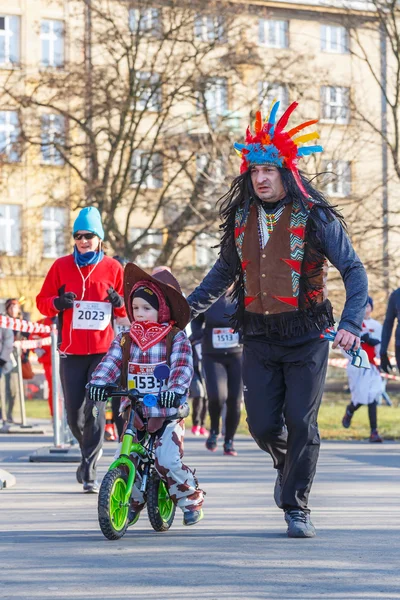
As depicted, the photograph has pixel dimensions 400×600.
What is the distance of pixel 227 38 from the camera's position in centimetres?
3222

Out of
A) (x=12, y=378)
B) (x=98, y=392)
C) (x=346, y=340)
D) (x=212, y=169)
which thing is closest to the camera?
(x=346, y=340)

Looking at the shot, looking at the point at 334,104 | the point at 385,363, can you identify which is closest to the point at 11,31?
the point at 334,104

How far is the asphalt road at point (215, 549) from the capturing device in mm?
5852

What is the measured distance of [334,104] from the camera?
3241 centimetres

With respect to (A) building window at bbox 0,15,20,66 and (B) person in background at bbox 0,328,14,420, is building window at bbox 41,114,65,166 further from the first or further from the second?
(A) building window at bbox 0,15,20,66

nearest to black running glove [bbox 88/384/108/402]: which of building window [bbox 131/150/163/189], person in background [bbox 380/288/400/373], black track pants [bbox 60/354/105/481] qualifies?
black track pants [bbox 60/354/105/481]

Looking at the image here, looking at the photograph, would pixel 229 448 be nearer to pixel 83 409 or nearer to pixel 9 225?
pixel 83 409

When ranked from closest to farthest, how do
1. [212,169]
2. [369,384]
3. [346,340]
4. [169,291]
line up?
1. [346,340]
2. [169,291]
3. [369,384]
4. [212,169]

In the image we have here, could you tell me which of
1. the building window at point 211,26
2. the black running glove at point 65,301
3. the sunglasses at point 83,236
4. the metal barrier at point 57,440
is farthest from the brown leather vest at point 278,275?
the building window at point 211,26

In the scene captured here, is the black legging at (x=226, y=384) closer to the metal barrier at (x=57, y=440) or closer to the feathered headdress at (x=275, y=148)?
the metal barrier at (x=57, y=440)

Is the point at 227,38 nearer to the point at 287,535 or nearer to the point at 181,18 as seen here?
the point at 181,18

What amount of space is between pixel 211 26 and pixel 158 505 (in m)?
25.9

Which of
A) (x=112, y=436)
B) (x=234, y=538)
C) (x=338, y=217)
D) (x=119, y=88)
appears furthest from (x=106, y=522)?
(x=119, y=88)

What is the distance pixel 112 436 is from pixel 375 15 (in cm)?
1515
